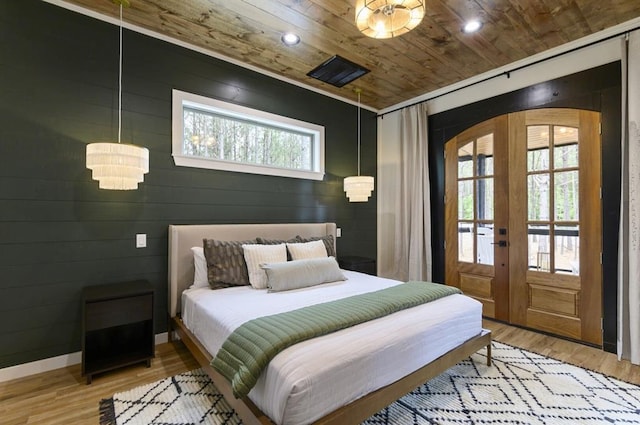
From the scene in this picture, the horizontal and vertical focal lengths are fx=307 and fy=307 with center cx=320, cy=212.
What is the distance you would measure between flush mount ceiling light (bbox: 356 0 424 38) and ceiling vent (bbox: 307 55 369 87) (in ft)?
4.27

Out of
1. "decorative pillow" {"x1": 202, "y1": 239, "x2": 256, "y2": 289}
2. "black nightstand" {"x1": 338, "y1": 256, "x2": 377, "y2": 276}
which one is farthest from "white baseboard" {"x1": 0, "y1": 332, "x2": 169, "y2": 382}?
"black nightstand" {"x1": 338, "y1": 256, "x2": 377, "y2": 276}

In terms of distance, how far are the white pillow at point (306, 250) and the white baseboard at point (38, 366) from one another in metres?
2.03

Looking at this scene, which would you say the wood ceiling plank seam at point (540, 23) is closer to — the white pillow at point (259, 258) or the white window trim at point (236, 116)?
the white window trim at point (236, 116)

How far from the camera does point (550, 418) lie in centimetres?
191

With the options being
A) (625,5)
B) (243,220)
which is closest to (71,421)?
(243,220)

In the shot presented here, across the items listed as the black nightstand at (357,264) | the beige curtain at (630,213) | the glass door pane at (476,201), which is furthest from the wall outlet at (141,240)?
the beige curtain at (630,213)

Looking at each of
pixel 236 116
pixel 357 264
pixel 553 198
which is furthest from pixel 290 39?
pixel 553 198

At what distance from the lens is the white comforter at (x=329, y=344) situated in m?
1.44

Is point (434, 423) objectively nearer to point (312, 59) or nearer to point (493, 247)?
point (493, 247)

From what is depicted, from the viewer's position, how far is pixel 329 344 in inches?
64.1

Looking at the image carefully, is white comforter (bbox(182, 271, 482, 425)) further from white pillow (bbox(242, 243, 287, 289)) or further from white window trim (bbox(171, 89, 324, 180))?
white window trim (bbox(171, 89, 324, 180))

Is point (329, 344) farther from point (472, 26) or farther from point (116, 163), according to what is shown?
point (472, 26)

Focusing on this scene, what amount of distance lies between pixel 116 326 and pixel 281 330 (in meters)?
1.75

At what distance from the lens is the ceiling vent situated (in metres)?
3.43
